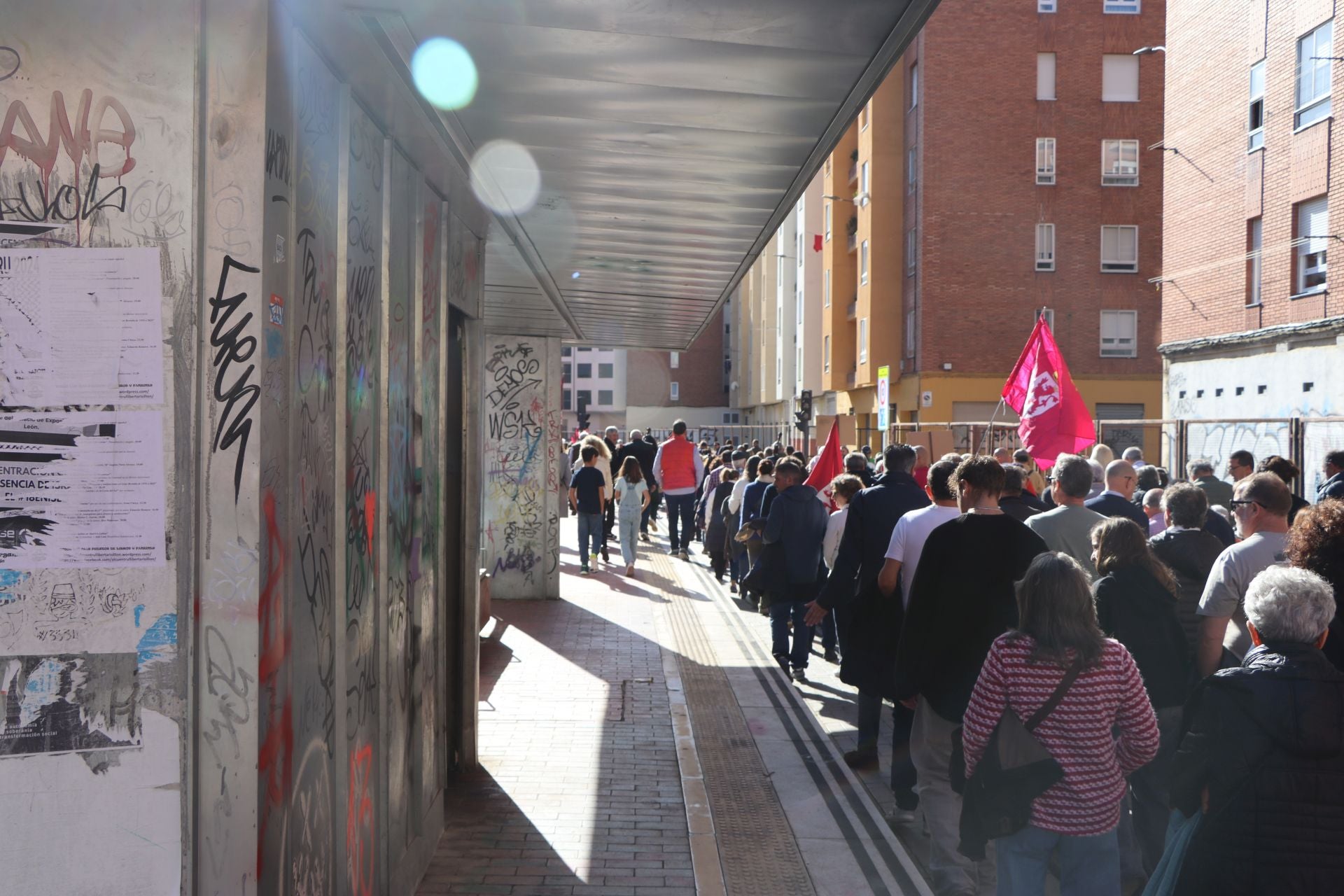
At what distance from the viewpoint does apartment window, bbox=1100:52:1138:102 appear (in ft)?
126

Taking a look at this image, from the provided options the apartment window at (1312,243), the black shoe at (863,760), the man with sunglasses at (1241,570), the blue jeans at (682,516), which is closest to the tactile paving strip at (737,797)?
the black shoe at (863,760)

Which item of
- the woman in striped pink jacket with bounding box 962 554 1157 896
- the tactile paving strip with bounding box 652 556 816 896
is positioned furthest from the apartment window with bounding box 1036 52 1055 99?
the woman in striped pink jacket with bounding box 962 554 1157 896

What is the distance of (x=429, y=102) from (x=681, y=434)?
1427cm

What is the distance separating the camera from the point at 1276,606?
3.87 meters

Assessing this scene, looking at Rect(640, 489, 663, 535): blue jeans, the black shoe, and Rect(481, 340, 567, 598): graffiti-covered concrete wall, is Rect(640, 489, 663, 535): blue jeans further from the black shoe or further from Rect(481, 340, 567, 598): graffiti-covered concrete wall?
the black shoe

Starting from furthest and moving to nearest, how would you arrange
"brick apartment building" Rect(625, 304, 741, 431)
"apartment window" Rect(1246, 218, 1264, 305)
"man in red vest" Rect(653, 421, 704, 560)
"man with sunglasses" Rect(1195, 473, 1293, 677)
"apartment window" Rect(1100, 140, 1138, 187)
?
"brick apartment building" Rect(625, 304, 741, 431), "apartment window" Rect(1100, 140, 1138, 187), "apartment window" Rect(1246, 218, 1264, 305), "man in red vest" Rect(653, 421, 704, 560), "man with sunglasses" Rect(1195, 473, 1293, 677)

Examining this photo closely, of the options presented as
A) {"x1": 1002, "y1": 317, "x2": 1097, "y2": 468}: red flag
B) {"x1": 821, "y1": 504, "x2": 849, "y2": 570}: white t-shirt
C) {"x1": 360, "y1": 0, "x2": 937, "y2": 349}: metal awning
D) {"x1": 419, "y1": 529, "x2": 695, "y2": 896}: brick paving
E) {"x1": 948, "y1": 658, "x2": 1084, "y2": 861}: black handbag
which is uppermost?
{"x1": 360, "y1": 0, "x2": 937, "y2": 349}: metal awning

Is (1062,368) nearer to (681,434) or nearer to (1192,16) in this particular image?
(681,434)

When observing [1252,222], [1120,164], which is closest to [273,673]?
[1252,222]

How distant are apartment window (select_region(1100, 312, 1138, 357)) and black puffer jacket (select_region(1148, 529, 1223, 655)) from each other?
34824mm

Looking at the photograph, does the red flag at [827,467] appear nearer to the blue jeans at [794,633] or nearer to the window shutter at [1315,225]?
the blue jeans at [794,633]

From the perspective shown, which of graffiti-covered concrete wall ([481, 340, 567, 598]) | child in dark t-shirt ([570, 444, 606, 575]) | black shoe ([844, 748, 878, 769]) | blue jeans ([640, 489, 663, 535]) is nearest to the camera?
black shoe ([844, 748, 878, 769])

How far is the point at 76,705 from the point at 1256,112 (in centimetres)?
2593

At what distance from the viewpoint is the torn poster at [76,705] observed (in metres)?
3.12
